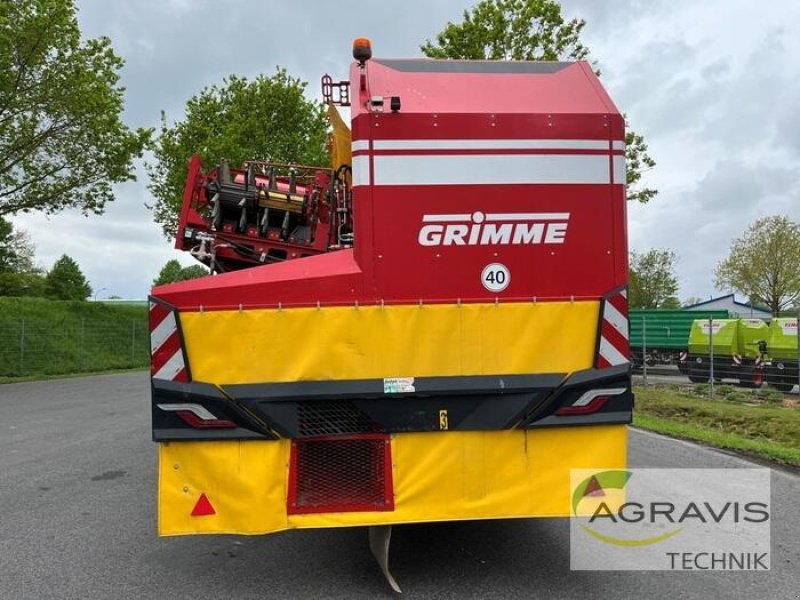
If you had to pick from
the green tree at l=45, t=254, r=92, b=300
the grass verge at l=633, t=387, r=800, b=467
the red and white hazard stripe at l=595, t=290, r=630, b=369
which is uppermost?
the green tree at l=45, t=254, r=92, b=300

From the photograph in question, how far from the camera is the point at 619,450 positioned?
3662mm

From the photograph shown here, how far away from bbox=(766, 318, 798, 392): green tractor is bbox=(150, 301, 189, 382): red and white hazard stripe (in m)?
17.7

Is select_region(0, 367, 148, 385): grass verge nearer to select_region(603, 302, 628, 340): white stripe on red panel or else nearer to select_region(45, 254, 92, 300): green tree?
select_region(603, 302, 628, 340): white stripe on red panel

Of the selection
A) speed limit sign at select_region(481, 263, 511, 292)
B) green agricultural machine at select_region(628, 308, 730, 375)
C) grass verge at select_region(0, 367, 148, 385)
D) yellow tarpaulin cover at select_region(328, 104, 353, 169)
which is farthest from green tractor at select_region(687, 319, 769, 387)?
grass verge at select_region(0, 367, 148, 385)

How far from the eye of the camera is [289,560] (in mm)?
4277

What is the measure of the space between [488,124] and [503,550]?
2805 millimetres

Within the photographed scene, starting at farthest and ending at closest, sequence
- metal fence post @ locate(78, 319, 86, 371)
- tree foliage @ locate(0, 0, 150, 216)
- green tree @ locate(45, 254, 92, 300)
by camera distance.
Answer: green tree @ locate(45, 254, 92, 300) < metal fence post @ locate(78, 319, 86, 371) < tree foliage @ locate(0, 0, 150, 216)

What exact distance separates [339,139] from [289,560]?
3.60 meters

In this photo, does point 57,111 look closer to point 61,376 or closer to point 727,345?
point 61,376

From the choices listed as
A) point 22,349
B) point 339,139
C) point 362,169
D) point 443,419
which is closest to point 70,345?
point 22,349

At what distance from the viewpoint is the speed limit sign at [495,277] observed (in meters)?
3.62

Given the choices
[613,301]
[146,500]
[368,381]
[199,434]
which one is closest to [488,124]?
[613,301]

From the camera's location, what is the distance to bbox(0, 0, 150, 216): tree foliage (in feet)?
55.7

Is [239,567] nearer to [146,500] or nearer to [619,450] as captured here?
[146,500]
